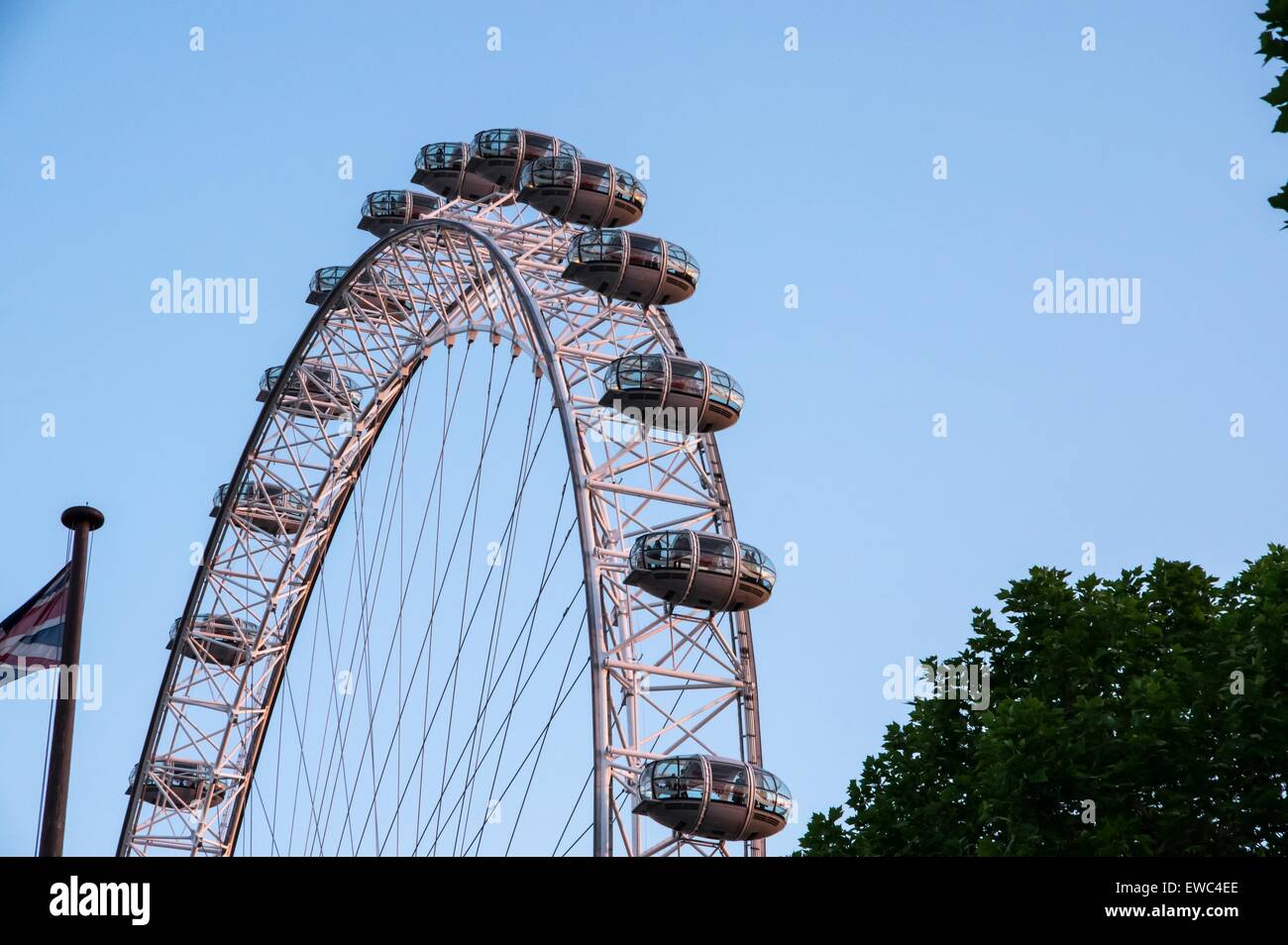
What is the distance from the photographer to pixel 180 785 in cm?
5856

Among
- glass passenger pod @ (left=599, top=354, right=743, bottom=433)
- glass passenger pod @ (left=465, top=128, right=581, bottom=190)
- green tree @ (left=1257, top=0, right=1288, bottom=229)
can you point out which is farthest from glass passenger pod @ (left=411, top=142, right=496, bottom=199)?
green tree @ (left=1257, top=0, right=1288, bottom=229)

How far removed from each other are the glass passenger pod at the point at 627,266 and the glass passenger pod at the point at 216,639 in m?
22.9

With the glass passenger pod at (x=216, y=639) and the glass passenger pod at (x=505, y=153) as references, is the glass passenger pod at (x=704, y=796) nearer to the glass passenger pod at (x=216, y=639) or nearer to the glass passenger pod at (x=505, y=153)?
the glass passenger pod at (x=505, y=153)

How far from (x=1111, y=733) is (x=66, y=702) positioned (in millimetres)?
16627

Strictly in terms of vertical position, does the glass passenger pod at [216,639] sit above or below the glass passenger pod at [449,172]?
below

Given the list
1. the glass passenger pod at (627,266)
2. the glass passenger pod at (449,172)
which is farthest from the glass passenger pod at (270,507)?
the glass passenger pod at (627,266)

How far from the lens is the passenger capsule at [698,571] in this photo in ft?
115

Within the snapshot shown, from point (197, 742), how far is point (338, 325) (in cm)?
1422

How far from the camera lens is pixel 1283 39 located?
1631 cm

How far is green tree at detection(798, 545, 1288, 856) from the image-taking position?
28.0m

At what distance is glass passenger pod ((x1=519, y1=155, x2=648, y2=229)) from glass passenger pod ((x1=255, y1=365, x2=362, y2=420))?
14.9m

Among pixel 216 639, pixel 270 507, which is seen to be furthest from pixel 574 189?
pixel 216 639
